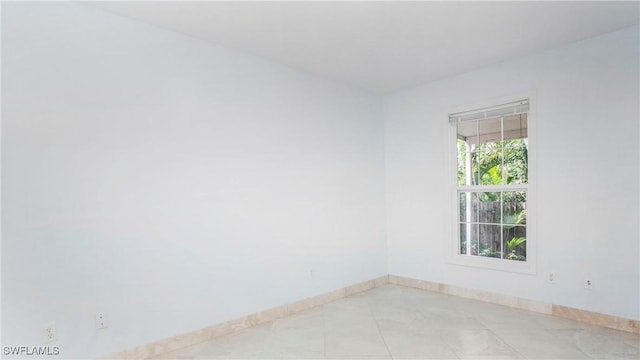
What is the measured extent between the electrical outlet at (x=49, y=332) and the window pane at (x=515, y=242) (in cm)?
392

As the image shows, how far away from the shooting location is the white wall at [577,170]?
9.71 ft

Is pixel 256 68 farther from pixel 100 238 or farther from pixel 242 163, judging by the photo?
pixel 100 238

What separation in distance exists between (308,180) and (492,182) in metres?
2.01

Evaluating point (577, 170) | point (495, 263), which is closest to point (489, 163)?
point (577, 170)

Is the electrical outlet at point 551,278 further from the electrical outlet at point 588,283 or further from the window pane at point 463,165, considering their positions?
the window pane at point 463,165

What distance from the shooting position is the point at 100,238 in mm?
2393

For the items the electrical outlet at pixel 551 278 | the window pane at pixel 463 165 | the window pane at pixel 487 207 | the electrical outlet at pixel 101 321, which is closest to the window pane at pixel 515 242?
the window pane at pixel 487 207

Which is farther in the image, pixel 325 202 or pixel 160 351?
Result: pixel 325 202

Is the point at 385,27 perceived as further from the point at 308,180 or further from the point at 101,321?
the point at 101,321

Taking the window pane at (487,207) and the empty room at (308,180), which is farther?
the window pane at (487,207)

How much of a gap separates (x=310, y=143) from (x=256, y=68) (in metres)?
0.96

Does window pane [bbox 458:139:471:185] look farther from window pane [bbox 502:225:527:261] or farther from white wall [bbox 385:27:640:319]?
window pane [bbox 502:225:527:261]

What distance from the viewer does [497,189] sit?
382cm

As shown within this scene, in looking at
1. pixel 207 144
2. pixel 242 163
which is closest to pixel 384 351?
pixel 242 163
